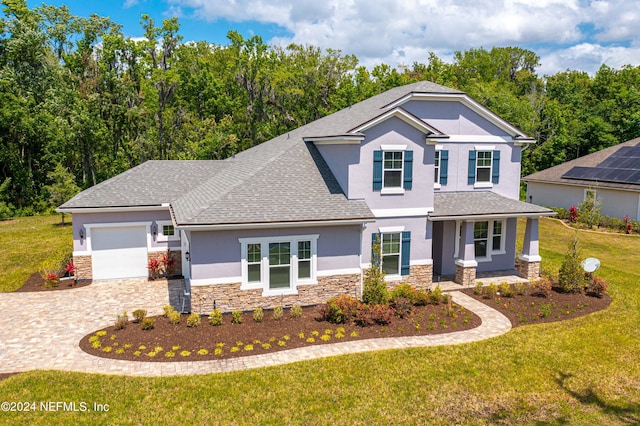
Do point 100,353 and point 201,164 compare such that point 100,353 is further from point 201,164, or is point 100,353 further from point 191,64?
point 191,64

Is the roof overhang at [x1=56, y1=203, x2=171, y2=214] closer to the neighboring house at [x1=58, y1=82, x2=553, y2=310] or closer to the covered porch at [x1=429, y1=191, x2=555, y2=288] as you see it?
the neighboring house at [x1=58, y1=82, x2=553, y2=310]

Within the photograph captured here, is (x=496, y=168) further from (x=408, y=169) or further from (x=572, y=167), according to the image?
(x=572, y=167)

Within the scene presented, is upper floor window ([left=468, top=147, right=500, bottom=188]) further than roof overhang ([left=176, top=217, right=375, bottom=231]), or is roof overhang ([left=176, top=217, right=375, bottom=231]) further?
upper floor window ([left=468, top=147, right=500, bottom=188])

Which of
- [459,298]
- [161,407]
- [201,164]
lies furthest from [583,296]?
[201,164]

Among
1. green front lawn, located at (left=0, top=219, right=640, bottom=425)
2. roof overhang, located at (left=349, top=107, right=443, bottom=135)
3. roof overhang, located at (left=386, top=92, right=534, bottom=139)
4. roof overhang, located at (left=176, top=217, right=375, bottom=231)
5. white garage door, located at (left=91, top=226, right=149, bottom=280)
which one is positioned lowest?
green front lawn, located at (left=0, top=219, right=640, bottom=425)

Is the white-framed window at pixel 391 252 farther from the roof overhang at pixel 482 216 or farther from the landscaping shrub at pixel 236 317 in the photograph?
the landscaping shrub at pixel 236 317

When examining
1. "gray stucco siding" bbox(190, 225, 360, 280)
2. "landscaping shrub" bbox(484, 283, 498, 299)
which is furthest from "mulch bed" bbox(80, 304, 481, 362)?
"landscaping shrub" bbox(484, 283, 498, 299)
